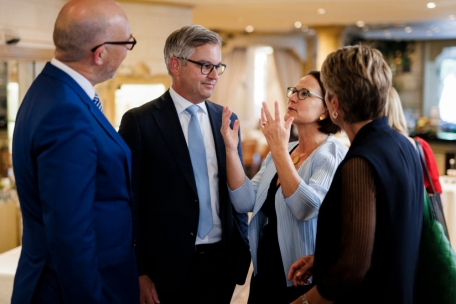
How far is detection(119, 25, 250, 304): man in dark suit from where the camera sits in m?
2.05

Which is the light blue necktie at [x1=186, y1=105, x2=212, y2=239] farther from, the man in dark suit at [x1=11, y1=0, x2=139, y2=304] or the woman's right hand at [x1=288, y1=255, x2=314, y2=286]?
the man in dark suit at [x1=11, y1=0, x2=139, y2=304]

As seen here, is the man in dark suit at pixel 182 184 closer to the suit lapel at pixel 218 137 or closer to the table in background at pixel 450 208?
the suit lapel at pixel 218 137

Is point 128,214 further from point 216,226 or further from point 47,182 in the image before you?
point 216,226

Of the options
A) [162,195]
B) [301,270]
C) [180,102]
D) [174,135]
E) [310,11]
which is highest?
[310,11]

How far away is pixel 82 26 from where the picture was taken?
1.45m

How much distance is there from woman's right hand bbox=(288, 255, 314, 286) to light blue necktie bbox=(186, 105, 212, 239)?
16.6 inches

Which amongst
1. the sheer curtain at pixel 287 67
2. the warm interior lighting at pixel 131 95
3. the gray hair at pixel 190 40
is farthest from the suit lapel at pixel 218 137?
the sheer curtain at pixel 287 67

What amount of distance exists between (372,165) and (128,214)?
0.71 metres

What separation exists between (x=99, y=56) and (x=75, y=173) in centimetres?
34

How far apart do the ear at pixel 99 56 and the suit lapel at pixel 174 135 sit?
1.95 feet

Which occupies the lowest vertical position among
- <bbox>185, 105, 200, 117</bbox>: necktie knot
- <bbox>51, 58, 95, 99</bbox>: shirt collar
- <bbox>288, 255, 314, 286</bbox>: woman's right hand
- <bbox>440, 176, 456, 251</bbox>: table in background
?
<bbox>440, 176, 456, 251</bbox>: table in background

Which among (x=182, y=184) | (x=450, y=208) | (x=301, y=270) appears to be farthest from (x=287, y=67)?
(x=301, y=270)

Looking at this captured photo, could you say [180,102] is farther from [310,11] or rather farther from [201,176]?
[310,11]

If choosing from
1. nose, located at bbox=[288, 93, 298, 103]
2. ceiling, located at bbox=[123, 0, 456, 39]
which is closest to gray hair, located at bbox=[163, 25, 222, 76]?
nose, located at bbox=[288, 93, 298, 103]
